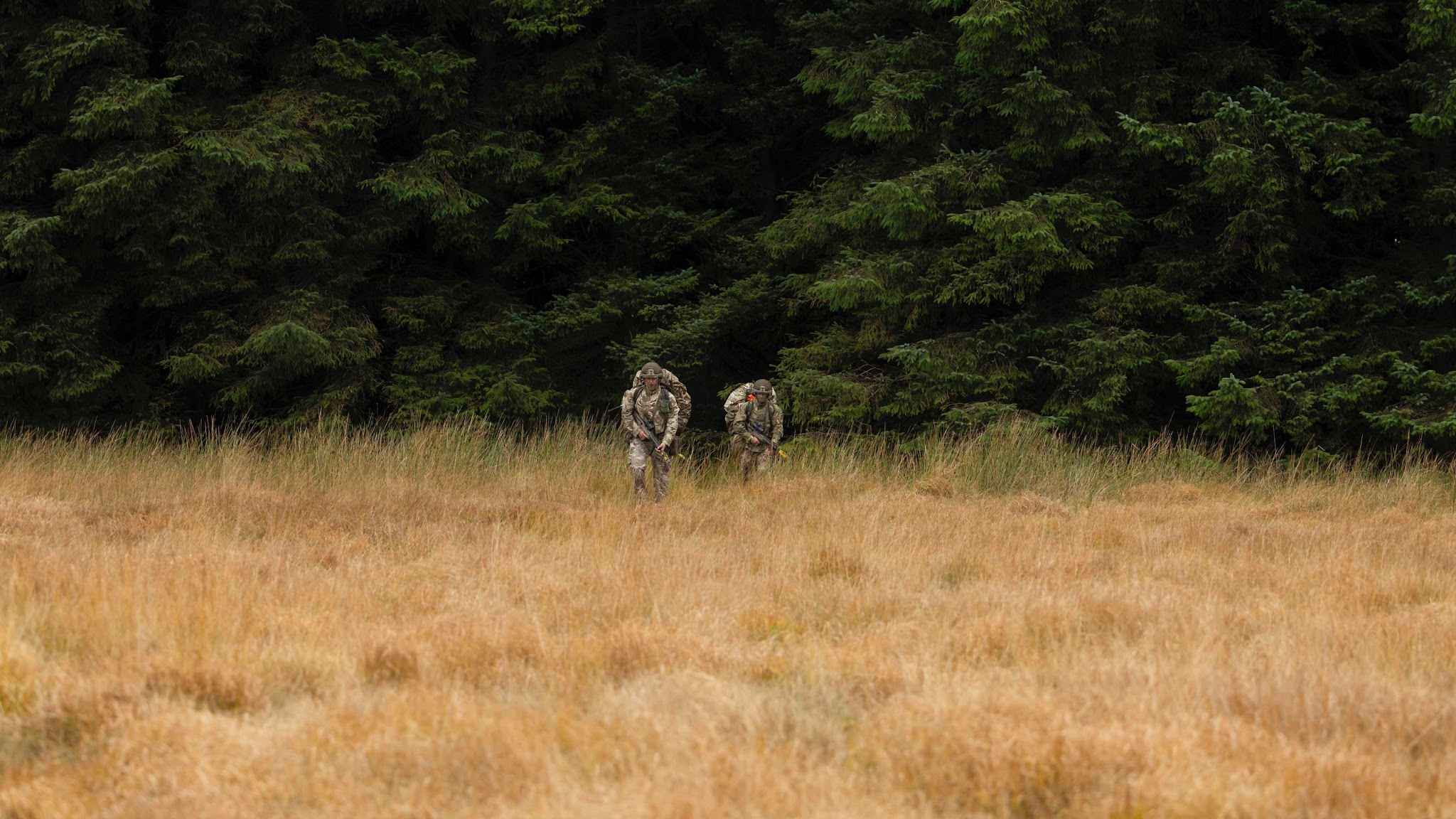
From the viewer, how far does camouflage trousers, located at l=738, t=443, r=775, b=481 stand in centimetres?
1388

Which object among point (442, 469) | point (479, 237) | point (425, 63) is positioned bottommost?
point (442, 469)

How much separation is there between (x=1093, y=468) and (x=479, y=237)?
32.3ft

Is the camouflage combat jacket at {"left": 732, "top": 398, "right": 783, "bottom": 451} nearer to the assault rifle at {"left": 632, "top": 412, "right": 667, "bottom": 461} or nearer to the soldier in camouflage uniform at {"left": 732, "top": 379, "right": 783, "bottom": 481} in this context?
the soldier in camouflage uniform at {"left": 732, "top": 379, "right": 783, "bottom": 481}

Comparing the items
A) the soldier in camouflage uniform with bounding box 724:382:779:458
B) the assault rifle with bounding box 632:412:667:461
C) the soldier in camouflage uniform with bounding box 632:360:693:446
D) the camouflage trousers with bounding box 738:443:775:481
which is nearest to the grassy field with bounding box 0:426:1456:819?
the assault rifle with bounding box 632:412:667:461

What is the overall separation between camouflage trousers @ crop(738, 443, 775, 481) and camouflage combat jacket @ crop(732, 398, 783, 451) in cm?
5

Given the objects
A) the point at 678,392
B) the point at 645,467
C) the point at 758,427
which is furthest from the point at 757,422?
the point at 645,467

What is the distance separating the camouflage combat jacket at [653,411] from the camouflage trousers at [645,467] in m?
0.13

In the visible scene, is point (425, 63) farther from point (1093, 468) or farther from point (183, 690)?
point (183, 690)

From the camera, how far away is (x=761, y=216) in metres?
19.9

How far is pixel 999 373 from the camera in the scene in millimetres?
15758

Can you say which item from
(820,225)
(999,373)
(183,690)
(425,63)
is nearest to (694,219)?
(820,225)

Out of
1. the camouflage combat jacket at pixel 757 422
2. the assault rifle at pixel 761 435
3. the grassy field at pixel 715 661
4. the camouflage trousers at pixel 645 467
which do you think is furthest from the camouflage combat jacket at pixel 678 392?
the grassy field at pixel 715 661

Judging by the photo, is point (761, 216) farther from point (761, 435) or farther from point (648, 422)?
point (648, 422)

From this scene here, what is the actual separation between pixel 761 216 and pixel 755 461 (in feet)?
22.9
